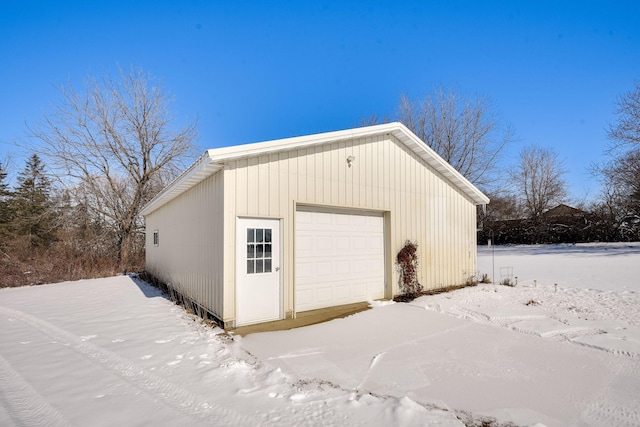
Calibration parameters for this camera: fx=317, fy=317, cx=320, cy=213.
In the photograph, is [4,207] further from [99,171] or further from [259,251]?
[259,251]

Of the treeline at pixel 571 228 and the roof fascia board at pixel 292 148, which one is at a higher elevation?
the roof fascia board at pixel 292 148

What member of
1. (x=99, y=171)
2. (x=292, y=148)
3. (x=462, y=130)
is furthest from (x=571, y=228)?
(x=99, y=171)

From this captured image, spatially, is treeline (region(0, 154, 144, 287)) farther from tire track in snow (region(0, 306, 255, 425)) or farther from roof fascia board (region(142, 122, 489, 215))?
tire track in snow (region(0, 306, 255, 425))

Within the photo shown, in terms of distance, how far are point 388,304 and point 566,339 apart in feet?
10.1

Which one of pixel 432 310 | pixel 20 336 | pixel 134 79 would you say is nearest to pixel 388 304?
pixel 432 310

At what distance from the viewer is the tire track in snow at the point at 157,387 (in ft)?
8.35

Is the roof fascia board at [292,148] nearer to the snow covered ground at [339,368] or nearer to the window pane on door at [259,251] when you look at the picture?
the window pane on door at [259,251]

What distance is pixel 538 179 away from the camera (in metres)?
30.9

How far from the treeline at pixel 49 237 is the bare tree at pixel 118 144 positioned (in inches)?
19.8

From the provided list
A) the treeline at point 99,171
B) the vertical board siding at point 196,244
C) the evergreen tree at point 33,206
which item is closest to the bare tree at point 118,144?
the treeline at point 99,171

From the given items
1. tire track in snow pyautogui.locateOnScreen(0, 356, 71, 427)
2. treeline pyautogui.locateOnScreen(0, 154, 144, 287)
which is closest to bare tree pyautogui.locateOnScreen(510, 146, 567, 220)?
treeline pyautogui.locateOnScreen(0, 154, 144, 287)

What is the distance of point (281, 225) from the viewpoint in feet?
18.3

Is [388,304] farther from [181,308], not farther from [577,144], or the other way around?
[577,144]

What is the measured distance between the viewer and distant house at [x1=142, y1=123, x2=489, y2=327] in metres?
5.12
